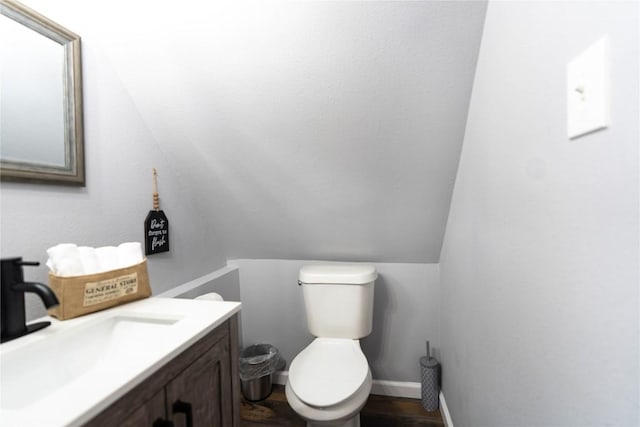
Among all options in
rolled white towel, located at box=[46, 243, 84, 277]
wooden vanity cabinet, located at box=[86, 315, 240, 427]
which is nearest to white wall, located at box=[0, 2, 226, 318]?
rolled white towel, located at box=[46, 243, 84, 277]

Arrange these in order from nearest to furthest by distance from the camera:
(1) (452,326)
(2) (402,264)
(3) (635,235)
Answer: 1. (3) (635,235)
2. (1) (452,326)
3. (2) (402,264)

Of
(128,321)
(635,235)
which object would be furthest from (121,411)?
(635,235)

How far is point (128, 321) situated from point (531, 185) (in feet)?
3.86

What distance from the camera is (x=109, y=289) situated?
2.96 ft

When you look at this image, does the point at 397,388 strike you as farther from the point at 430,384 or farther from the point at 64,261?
the point at 64,261

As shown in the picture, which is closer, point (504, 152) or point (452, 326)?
point (504, 152)

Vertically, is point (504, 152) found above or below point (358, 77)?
below

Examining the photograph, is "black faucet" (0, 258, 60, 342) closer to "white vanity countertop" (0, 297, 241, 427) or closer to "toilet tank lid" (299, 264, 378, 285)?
"white vanity countertop" (0, 297, 241, 427)

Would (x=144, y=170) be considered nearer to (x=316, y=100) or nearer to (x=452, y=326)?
(x=316, y=100)

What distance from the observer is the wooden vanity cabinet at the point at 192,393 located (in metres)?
0.59

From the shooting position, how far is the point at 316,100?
3.95 feet

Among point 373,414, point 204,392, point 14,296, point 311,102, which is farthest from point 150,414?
point 373,414

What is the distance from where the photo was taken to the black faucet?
27.8 inches

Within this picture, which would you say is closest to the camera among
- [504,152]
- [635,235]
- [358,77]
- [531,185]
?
[635,235]
